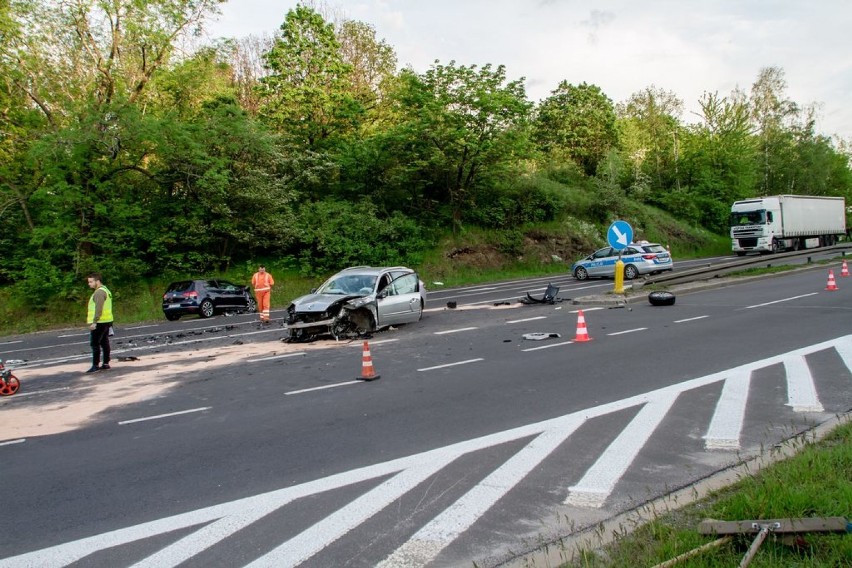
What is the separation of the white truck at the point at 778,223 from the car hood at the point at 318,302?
114 feet

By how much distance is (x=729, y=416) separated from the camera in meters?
6.88

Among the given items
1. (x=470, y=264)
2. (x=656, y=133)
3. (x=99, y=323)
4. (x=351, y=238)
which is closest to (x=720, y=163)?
(x=656, y=133)

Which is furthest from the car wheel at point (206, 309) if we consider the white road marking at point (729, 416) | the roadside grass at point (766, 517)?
the roadside grass at point (766, 517)

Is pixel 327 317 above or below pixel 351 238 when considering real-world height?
below

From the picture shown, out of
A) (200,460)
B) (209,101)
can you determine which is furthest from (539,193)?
(200,460)

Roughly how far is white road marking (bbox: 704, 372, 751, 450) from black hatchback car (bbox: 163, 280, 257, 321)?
19.0 m

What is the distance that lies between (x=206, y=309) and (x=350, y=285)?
30.1 feet

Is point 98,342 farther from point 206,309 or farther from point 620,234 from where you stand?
point 620,234

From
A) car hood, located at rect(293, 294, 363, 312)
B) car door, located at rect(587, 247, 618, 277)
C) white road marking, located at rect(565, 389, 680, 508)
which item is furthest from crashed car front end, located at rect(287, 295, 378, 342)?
car door, located at rect(587, 247, 618, 277)

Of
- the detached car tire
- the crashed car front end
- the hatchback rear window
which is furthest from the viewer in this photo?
the hatchback rear window

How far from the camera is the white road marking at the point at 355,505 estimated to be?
13.8 ft

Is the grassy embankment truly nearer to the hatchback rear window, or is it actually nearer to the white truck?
the hatchback rear window

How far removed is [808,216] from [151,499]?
4754 cm

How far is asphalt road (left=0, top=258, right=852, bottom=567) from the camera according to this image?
4.39m
